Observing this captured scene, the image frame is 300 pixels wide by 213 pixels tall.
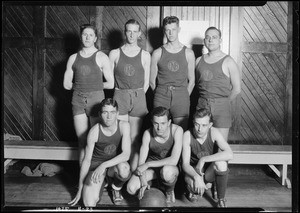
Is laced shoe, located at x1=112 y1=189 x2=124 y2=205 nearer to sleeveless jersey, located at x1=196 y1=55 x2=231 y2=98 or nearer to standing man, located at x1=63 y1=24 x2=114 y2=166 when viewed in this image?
standing man, located at x1=63 y1=24 x2=114 y2=166

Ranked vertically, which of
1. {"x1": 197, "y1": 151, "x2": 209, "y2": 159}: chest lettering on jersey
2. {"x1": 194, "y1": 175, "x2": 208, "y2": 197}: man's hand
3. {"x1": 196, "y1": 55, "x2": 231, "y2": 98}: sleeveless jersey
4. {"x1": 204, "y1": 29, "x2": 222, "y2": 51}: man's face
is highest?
{"x1": 204, "y1": 29, "x2": 222, "y2": 51}: man's face

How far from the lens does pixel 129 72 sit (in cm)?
438

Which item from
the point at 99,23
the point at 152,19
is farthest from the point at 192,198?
the point at 99,23

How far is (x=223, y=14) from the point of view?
530cm

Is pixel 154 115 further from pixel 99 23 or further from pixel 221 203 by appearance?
pixel 99 23

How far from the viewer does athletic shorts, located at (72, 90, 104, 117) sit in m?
4.37

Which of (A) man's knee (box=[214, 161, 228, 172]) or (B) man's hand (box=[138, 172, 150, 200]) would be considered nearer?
(B) man's hand (box=[138, 172, 150, 200])

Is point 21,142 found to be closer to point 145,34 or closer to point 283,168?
point 145,34

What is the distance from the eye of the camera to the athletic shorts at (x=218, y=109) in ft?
14.1

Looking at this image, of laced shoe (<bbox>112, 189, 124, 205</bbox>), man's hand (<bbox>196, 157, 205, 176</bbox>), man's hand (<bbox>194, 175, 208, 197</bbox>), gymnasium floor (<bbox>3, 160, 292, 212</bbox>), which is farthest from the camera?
laced shoe (<bbox>112, 189, 124, 205</bbox>)

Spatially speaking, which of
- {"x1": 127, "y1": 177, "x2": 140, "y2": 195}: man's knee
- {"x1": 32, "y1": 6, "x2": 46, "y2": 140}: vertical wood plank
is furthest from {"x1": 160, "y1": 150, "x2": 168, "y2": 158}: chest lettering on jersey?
{"x1": 32, "y1": 6, "x2": 46, "y2": 140}: vertical wood plank

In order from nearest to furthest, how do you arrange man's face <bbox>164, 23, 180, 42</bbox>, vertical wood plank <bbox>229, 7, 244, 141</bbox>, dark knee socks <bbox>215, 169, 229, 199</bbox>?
dark knee socks <bbox>215, 169, 229, 199</bbox> → man's face <bbox>164, 23, 180, 42</bbox> → vertical wood plank <bbox>229, 7, 244, 141</bbox>

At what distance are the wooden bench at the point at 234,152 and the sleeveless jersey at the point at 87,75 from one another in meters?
0.94

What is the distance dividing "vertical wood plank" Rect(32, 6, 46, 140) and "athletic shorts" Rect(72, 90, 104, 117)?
138 centimetres
